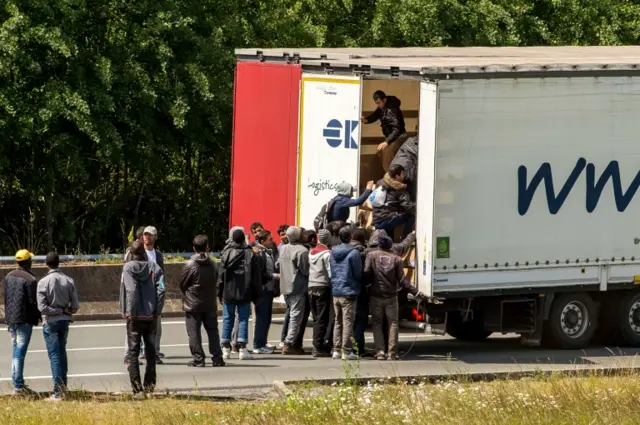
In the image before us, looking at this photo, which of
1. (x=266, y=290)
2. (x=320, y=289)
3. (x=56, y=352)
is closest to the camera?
(x=56, y=352)

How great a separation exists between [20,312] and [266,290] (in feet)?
13.3

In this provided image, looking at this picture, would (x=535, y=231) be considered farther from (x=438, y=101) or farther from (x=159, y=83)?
(x=159, y=83)

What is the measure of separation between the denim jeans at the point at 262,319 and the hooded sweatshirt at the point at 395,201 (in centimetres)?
176

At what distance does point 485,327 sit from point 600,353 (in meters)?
1.55

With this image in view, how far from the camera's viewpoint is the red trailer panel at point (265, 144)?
20.5 meters

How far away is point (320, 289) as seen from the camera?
62.4 ft

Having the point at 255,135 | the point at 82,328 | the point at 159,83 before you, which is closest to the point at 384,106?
the point at 255,135

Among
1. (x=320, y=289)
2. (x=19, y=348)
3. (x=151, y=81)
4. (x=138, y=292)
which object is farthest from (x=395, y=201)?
(x=151, y=81)

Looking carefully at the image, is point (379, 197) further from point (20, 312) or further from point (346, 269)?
point (20, 312)

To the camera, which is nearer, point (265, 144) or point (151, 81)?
point (265, 144)

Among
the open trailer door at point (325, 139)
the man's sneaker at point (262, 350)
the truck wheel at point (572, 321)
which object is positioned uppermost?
the open trailer door at point (325, 139)

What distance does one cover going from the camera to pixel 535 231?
19.2 m

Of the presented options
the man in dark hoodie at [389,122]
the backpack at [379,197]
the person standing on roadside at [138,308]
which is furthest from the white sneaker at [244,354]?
the man in dark hoodie at [389,122]

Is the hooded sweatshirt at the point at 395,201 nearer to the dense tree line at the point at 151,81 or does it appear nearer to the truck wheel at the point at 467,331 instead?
the truck wheel at the point at 467,331
